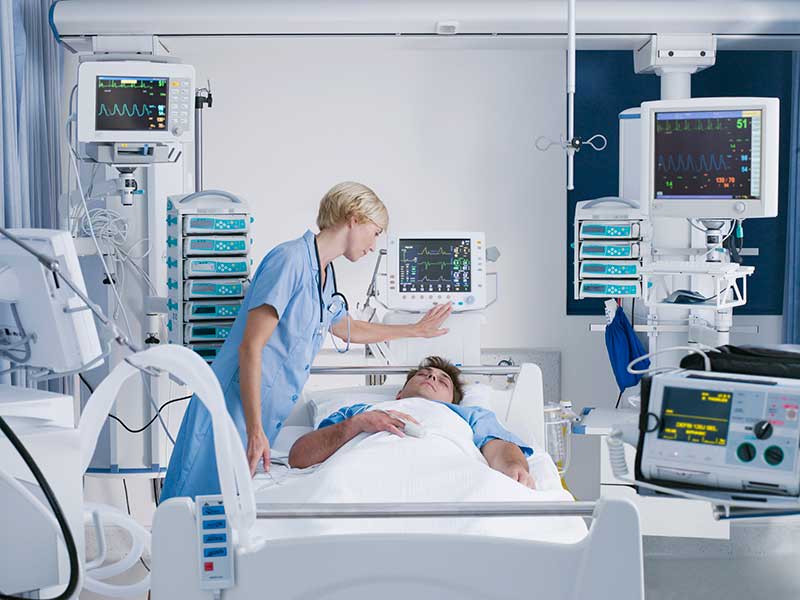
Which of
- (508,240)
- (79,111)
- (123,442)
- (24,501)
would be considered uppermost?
(79,111)

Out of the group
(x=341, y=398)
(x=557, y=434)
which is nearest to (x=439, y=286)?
(x=341, y=398)

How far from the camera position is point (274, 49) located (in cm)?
406

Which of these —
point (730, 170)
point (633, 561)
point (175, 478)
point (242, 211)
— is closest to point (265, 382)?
point (175, 478)

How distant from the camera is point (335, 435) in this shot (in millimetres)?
2729

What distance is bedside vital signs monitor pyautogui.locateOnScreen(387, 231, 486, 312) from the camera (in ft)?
11.0

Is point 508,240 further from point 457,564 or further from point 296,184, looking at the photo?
point 457,564

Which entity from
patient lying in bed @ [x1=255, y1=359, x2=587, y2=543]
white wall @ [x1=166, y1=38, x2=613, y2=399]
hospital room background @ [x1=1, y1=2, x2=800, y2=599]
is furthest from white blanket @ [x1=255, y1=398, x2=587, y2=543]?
white wall @ [x1=166, y1=38, x2=613, y2=399]

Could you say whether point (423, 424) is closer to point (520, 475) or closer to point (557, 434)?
point (520, 475)

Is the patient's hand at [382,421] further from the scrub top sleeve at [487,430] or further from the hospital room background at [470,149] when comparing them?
the hospital room background at [470,149]

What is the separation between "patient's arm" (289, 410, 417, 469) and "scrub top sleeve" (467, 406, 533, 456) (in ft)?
0.72

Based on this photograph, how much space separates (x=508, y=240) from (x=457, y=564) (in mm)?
3016

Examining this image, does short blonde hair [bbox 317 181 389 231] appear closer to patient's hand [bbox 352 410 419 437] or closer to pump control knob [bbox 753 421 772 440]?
patient's hand [bbox 352 410 419 437]

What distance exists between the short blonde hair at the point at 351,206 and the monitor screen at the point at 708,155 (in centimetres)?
108

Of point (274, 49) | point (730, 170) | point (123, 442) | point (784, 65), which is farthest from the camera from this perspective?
point (784, 65)
